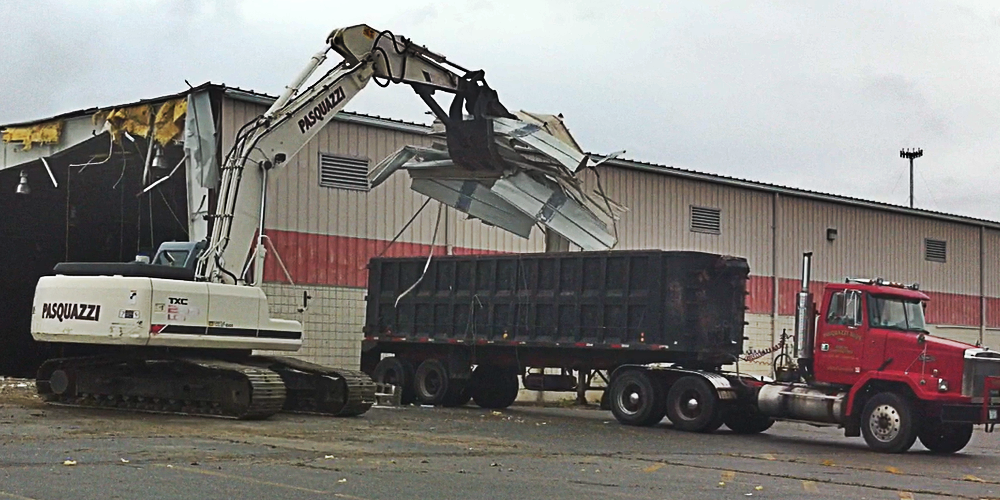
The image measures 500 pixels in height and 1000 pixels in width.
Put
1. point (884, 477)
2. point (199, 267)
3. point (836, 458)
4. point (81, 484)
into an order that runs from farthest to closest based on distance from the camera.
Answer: point (199, 267) < point (836, 458) < point (884, 477) < point (81, 484)

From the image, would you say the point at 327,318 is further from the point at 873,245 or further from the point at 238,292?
the point at 873,245

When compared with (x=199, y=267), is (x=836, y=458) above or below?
below

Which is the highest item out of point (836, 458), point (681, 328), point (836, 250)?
point (836, 250)

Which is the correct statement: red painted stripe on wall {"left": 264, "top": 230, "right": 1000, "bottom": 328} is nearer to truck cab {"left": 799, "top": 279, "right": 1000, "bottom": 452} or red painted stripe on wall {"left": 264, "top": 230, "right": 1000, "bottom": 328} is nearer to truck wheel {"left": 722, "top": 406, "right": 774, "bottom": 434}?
truck wheel {"left": 722, "top": 406, "right": 774, "bottom": 434}

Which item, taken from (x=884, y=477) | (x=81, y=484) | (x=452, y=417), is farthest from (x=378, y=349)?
(x=81, y=484)

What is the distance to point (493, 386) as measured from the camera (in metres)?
27.2

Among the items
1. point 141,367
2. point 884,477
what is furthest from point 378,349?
point 884,477

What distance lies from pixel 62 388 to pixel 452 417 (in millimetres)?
6609

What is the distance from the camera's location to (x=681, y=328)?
74.5 ft

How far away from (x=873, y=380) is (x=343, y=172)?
13706mm

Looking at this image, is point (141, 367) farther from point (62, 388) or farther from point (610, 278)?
point (610, 278)

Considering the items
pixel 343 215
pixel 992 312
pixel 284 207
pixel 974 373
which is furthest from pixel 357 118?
pixel 992 312

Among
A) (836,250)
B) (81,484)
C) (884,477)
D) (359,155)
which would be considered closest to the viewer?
(81,484)

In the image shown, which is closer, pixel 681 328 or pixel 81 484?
pixel 81 484
